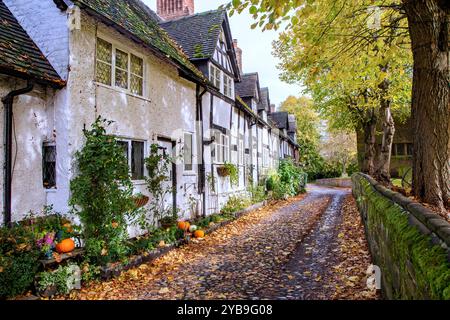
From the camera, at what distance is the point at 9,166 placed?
638cm

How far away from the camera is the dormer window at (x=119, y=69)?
8438mm

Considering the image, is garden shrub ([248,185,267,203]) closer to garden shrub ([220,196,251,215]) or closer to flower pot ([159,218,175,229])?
garden shrub ([220,196,251,215])

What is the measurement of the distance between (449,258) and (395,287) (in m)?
1.69

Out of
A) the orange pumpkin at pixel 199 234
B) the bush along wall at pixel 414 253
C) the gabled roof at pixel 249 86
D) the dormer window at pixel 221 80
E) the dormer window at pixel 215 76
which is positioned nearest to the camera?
the bush along wall at pixel 414 253

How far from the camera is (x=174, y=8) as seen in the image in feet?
66.3

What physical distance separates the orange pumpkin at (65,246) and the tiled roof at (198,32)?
10001mm

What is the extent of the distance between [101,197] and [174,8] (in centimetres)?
1686

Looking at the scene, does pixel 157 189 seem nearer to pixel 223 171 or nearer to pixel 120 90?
pixel 120 90

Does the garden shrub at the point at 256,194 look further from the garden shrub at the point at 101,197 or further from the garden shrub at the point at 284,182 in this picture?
the garden shrub at the point at 101,197

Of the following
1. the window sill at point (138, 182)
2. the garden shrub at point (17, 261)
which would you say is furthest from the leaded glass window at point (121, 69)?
the garden shrub at point (17, 261)

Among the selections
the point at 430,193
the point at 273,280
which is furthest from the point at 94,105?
the point at 430,193

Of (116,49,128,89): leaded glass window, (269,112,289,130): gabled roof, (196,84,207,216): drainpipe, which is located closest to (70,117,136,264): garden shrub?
(116,49,128,89): leaded glass window

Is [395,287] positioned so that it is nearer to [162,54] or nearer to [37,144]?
[37,144]

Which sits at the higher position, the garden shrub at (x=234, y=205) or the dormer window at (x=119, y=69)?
the dormer window at (x=119, y=69)
